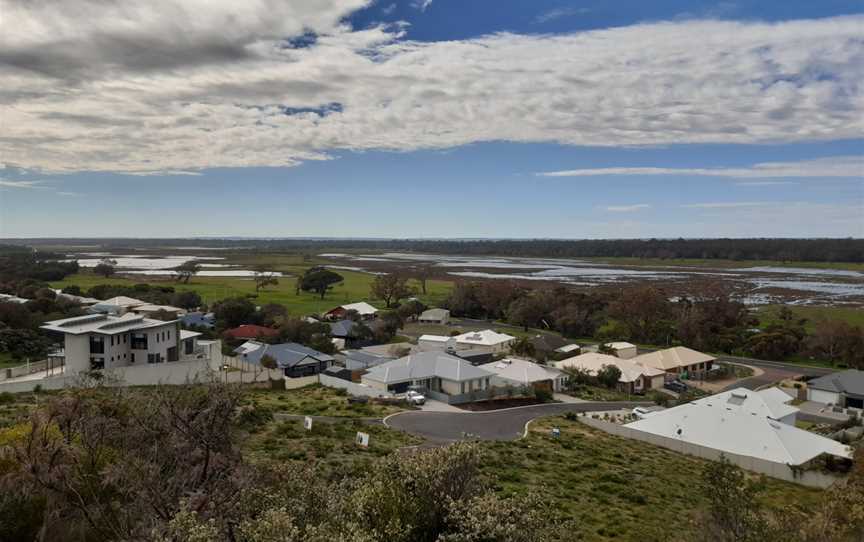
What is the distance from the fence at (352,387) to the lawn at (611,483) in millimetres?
10245

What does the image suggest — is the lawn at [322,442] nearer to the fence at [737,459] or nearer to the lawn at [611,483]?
the lawn at [611,483]

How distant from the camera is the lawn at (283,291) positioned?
282ft

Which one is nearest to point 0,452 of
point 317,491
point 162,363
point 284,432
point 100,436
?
point 100,436

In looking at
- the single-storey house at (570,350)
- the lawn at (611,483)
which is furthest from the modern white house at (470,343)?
the lawn at (611,483)

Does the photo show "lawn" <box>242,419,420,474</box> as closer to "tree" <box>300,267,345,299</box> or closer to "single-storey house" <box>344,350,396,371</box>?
"single-storey house" <box>344,350,396,371</box>

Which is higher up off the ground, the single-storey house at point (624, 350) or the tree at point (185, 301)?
the tree at point (185, 301)

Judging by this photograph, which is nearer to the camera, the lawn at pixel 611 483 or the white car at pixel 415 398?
the lawn at pixel 611 483

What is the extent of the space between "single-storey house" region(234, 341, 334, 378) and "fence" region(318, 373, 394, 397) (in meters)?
3.43

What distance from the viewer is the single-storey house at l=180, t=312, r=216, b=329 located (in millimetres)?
56481

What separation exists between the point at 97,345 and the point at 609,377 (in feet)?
115

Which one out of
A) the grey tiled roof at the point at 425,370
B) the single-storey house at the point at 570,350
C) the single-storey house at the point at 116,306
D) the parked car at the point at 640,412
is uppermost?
the single-storey house at the point at 116,306

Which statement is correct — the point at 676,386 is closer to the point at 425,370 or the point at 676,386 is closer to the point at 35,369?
the point at 425,370

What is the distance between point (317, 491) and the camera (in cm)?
1083

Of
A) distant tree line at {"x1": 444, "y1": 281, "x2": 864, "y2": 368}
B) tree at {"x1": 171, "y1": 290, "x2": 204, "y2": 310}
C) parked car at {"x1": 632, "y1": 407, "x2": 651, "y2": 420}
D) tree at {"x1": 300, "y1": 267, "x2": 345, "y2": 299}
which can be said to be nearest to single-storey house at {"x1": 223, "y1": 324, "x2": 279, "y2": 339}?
tree at {"x1": 171, "y1": 290, "x2": 204, "y2": 310}
